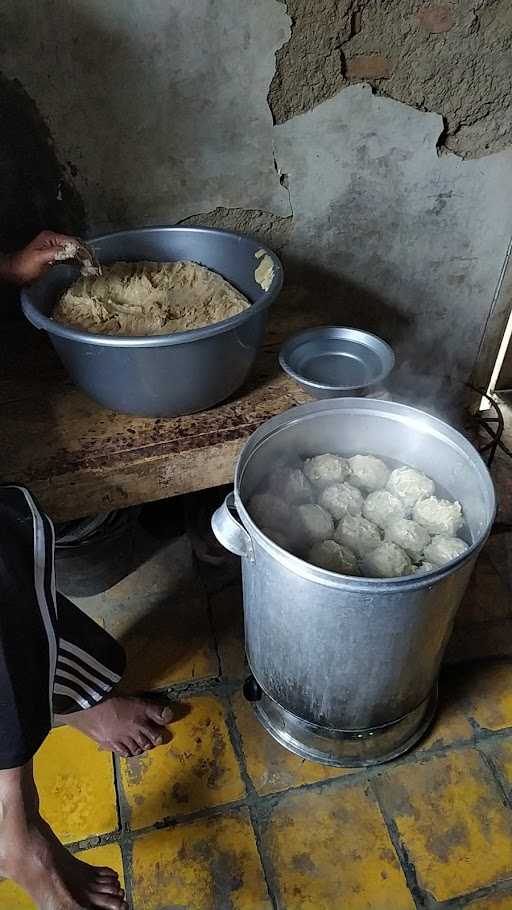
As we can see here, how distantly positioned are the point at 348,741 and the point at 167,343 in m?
1.05

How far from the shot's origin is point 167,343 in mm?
1324

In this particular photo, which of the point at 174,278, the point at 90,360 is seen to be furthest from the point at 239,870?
the point at 174,278

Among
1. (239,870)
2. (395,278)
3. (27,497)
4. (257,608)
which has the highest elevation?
(395,278)

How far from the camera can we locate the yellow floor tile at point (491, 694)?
161 centimetres

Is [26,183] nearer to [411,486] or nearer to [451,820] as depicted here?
[411,486]

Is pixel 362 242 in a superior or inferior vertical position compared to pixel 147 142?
inferior

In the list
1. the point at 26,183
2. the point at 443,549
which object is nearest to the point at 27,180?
the point at 26,183

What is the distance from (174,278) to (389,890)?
60.3 inches

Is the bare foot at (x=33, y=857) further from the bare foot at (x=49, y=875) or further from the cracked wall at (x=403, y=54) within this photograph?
the cracked wall at (x=403, y=54)

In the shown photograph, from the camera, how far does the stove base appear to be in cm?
152

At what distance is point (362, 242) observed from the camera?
2.00 metres

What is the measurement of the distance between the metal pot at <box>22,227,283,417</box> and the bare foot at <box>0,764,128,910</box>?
82cm

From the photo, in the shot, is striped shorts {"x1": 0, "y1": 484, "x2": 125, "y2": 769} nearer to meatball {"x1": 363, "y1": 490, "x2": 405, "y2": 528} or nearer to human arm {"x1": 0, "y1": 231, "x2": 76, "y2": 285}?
human arm {"x1": 0, "y1": 231, "x2": 76, "y2": 285}

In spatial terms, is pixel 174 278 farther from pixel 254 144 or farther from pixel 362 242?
pixel 362 242
